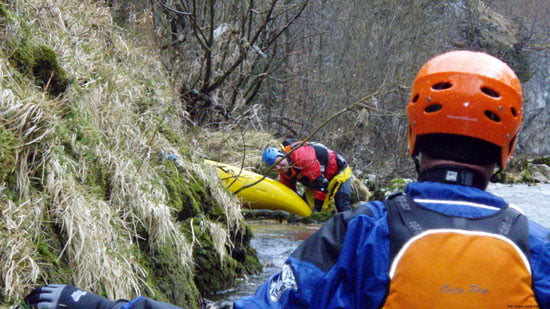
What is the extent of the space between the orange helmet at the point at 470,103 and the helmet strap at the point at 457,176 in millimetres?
95

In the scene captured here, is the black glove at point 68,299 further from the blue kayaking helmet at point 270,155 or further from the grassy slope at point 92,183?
the blue kayaking helmet at point 270,155

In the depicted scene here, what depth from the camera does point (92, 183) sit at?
358cm

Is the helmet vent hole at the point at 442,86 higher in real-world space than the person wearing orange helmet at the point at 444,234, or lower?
higher

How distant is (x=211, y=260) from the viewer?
14.7 feet

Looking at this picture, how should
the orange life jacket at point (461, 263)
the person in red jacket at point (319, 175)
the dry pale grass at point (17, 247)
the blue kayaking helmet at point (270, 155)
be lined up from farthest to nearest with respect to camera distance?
the person in red jacket at point (319, 175)
the blue kayaking helmet at point (270, 155)
the dry pale grass at point (17, 247)
the orange life jacket at point (461, 263)

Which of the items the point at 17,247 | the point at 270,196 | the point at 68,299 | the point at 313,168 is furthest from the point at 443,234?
the point at 313,168

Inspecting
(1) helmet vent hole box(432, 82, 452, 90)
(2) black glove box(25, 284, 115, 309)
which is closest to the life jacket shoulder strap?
(1) helmet vent hole box(432, 82, 452, 90)

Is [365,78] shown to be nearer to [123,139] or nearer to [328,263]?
[123,139]

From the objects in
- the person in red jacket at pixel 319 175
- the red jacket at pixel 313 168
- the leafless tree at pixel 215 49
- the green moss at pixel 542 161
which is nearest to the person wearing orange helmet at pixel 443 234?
the leafless tree at pixel 215 49

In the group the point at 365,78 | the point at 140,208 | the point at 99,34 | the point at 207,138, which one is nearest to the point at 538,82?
the point at 365,78

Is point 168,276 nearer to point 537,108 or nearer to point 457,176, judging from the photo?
point 457,176

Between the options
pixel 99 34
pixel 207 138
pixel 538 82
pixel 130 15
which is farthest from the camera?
pixel 538 82

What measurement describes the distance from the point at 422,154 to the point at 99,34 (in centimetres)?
479

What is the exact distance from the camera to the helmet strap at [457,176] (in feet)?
5.49
